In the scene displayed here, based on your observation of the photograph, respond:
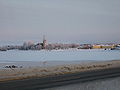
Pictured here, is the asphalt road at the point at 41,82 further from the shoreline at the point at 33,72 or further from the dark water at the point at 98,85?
the shoreline at the point at 33,72

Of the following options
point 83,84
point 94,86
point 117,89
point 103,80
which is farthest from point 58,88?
point 117,89

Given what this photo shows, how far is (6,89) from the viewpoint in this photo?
1188 cm

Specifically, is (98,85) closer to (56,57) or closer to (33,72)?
(33,72)

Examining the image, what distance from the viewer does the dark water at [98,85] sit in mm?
8609

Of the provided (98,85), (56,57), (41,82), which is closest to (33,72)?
(41,82)

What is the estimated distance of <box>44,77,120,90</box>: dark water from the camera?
8.61 m

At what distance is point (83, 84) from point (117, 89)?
78.3 inches

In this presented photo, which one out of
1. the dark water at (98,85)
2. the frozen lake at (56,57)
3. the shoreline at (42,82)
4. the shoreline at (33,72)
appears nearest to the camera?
the dark water at (98,85)

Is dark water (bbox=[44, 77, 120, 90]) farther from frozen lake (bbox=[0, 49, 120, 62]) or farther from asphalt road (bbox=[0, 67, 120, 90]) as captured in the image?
frozen lake (bbox=[0, 49, 120, 62])

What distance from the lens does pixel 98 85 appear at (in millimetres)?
9500

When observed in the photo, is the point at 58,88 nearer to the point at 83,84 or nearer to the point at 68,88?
the point at 68,88

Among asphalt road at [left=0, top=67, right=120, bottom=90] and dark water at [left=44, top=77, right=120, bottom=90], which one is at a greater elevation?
dark water at [left=44, top=77, right=120, bottom=90]

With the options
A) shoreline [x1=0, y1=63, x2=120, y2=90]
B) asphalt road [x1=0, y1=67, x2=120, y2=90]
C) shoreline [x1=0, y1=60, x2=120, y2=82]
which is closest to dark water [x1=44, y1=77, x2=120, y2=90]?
shoreline [x1=0, y1=63, x2=120, y2=90]

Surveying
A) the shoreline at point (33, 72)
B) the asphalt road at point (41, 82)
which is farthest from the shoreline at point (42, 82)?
the shoreline at point (33, 72)
